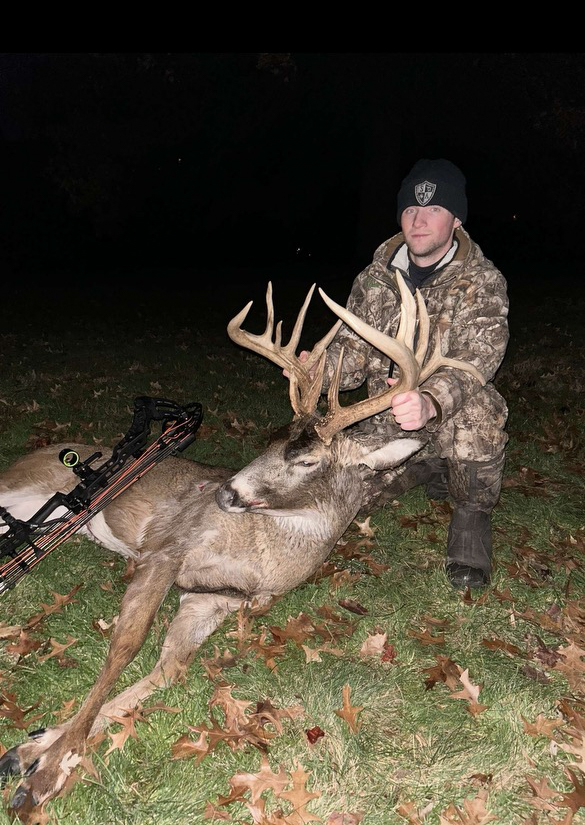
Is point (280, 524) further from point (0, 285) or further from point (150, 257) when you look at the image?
point (150, 257)

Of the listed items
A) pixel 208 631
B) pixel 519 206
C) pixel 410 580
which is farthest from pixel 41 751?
pixel 519 206

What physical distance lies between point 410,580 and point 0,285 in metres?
17.3

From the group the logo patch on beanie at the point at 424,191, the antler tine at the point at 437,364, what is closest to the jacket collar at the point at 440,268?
the logo patch on beanie at the point at 424,191

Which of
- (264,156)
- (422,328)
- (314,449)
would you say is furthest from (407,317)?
(264,156)

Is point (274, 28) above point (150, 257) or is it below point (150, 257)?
above

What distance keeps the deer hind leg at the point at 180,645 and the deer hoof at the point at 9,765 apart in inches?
12.7

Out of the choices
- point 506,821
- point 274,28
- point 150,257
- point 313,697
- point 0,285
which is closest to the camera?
point 506,821

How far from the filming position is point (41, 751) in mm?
3010

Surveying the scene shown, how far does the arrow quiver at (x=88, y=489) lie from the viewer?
394 cm

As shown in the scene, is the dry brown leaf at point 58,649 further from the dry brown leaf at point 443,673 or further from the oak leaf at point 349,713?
the dry brown leaf at point 443,673

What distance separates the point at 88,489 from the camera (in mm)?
4184

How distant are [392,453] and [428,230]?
5.54ft

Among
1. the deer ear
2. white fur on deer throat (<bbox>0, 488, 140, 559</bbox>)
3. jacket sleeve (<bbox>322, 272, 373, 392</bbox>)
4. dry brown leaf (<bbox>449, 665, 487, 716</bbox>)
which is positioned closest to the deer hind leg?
white fur on deer throat (<bbox>0, 488, 140, 559</bbox>)

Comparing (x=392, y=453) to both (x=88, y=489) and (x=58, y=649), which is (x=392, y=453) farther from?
(x=58, y=649)
